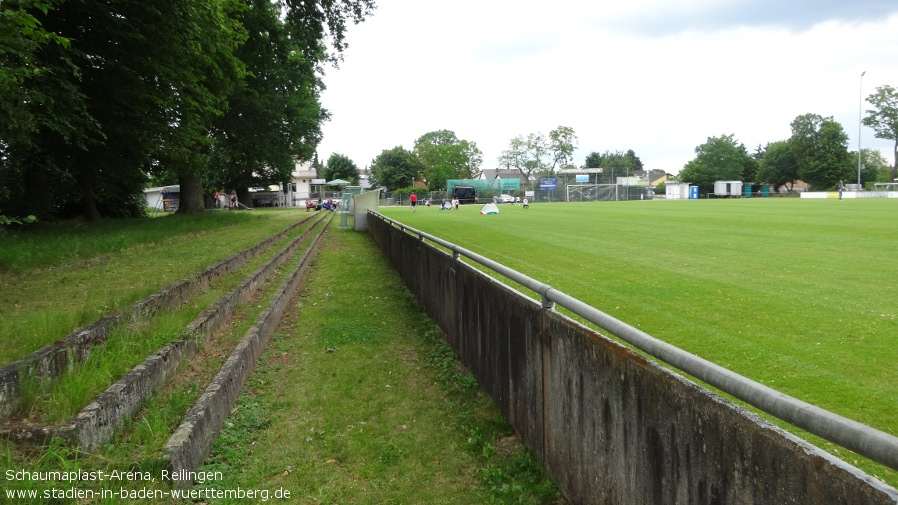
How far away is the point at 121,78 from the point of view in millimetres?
15938

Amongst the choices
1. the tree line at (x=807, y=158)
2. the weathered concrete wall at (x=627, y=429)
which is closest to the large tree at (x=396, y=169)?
the tree line at (x=807, y=158)

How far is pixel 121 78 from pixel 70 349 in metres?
13.8

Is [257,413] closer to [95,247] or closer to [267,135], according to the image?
[95,247]

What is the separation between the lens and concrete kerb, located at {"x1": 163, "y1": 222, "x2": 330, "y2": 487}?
345cm

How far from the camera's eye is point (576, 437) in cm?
320

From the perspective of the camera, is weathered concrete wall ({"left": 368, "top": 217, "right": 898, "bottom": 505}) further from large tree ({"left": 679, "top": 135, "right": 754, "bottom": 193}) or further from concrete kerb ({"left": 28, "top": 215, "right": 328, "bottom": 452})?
large tree ({"left": 679, "top": 135, "right": 754, "bottom": 193})

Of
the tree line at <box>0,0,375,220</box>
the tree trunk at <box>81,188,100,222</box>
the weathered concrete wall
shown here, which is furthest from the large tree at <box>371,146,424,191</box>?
the weathered concrete wall

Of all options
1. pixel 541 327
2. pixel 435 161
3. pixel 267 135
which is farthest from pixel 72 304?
pixel 435 161

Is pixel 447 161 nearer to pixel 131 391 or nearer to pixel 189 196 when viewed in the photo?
pixel 189 196

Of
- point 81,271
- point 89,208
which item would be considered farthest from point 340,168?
point 81,271

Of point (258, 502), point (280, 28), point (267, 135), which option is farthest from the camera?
point (267, 135)

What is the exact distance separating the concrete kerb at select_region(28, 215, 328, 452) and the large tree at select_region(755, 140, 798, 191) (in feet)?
385

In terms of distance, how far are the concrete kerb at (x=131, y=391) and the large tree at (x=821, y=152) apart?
363ft

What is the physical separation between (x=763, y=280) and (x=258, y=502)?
367 inches
